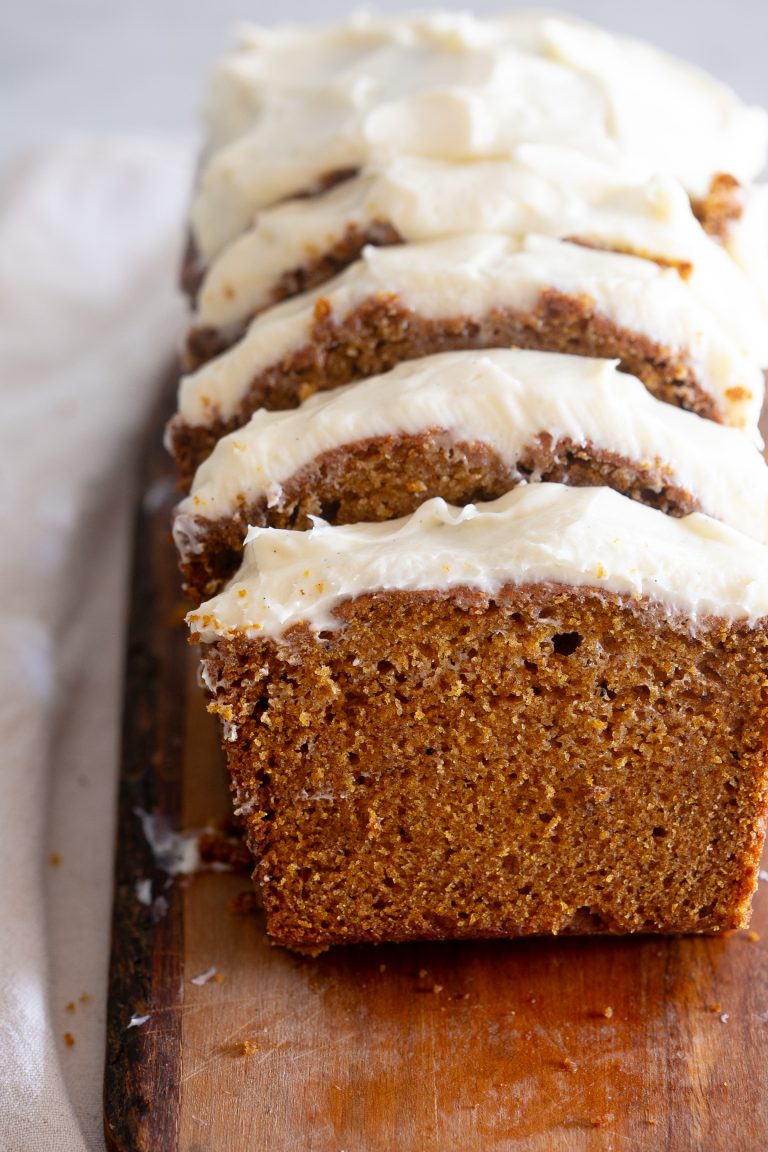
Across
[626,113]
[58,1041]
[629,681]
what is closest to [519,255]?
[626,113]

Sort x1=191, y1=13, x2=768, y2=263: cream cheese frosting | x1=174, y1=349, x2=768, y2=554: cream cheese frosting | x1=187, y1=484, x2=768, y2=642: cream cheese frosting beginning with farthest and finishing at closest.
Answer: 1. x1=191, y1=13, x2=768, y2=263: cream cheese frosting
2. x1=174, y1=349, x2=768, y2=554: cream cheese frosting
3. x1=187, y1=484, x2=768, y2=642: cream cheese frosting

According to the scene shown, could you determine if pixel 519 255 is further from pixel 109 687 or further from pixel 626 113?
pixel 109 687

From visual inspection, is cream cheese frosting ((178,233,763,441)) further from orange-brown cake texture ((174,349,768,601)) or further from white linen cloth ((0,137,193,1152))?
white linen cloth ((0,137,193,1152))

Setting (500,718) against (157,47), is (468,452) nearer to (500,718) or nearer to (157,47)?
(500,718)

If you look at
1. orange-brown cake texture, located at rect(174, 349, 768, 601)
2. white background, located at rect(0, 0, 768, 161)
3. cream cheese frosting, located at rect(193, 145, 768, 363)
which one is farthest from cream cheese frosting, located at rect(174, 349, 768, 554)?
white background, located at rect(0, 0, 768, 161)

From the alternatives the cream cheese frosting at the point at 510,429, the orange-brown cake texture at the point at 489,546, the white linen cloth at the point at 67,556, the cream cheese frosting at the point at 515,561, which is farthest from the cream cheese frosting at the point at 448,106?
the cream cheese frosting at the point at 515,561
